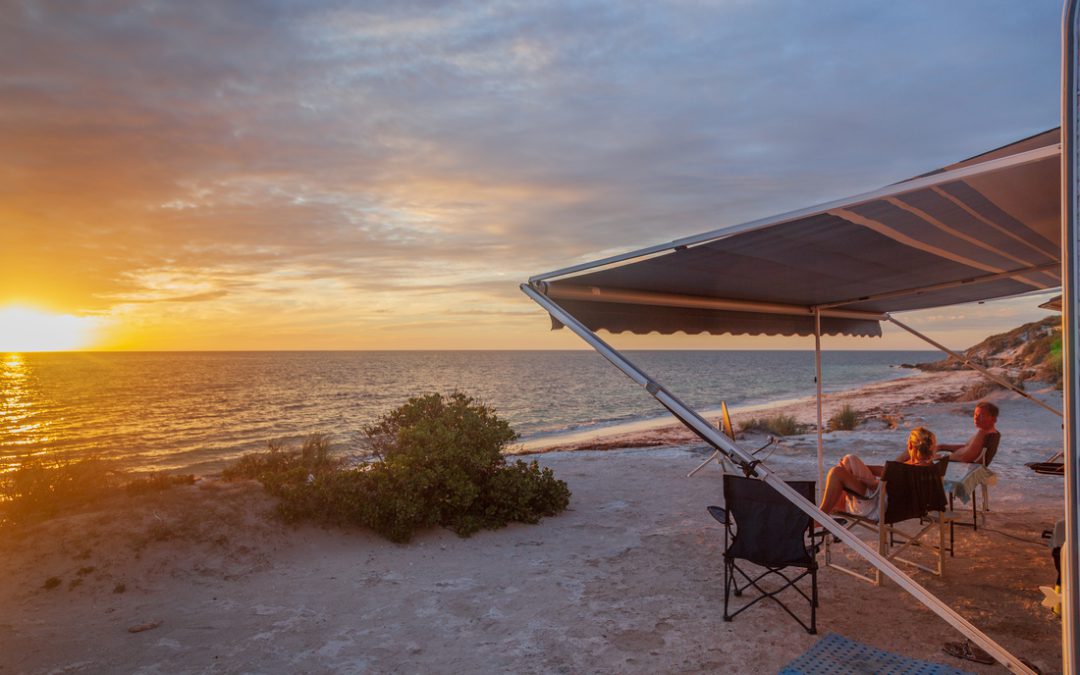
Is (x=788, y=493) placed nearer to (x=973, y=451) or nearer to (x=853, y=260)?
(x=853, y=260)

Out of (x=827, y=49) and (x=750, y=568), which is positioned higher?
(x=827, y=49)

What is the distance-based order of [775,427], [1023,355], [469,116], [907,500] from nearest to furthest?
[907,500] < [469,116] < [775,427] < [1023,355]

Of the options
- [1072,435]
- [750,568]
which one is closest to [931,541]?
[750,568]

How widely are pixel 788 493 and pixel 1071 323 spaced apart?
1.20 metres

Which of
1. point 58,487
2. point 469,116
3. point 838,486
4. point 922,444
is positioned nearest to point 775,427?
point 922,444

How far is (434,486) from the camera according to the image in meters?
5.41

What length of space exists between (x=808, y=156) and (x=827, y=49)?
164cm

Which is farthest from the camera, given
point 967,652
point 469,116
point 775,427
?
point 775,427

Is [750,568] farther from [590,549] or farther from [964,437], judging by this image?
[964,437]

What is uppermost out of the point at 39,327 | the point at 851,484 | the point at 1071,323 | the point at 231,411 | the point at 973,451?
the point at 39,327

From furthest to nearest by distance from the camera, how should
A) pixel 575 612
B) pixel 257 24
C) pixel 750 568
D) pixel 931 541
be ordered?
pixel 257 24 < pixel 931 541 < pixel 750 568 < pixel 575 612

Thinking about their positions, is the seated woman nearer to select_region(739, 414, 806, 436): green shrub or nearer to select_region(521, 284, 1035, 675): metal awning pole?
select_region(521, 284, 1035, 675): metal awning pole

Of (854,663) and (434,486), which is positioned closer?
(854,663)

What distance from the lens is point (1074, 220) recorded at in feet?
5.85
